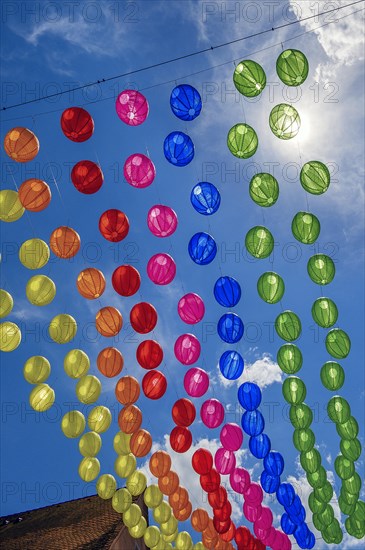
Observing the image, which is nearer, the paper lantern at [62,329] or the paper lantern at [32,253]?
the paper lantern at [32,253]

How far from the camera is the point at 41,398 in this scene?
835 cm

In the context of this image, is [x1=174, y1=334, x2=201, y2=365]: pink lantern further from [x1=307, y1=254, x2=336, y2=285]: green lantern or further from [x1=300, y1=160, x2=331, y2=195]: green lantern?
[x1=300, y1=160, x2=331, y2=195]: green lantern

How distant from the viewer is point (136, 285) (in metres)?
8.23

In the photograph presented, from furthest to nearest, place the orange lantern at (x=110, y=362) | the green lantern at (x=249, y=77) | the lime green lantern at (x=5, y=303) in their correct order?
the orange lantern at (x=110, y=362), the lime green lantern at (x=5, y=303), the green lantern at (x=249, y=77)

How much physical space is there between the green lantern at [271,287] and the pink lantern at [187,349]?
1.31m

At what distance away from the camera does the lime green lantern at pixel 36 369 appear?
8.12 m

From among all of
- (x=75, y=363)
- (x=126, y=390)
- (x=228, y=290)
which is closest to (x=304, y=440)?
(x=228, y=290)

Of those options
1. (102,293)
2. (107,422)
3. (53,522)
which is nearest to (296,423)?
(107,422)

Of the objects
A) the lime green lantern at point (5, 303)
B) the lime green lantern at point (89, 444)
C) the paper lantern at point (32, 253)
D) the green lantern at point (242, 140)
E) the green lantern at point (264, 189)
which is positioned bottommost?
the lime green lantern at point (89, 444)

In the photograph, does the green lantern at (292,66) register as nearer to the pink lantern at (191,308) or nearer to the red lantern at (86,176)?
the red lantern at (86,176)

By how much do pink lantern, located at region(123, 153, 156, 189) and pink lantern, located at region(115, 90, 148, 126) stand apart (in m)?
0.49

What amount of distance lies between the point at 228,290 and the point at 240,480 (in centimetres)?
347

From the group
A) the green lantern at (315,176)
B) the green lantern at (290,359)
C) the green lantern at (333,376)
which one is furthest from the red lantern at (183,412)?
the green lantern at (315,176)

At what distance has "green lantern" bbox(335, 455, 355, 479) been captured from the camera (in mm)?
9508
